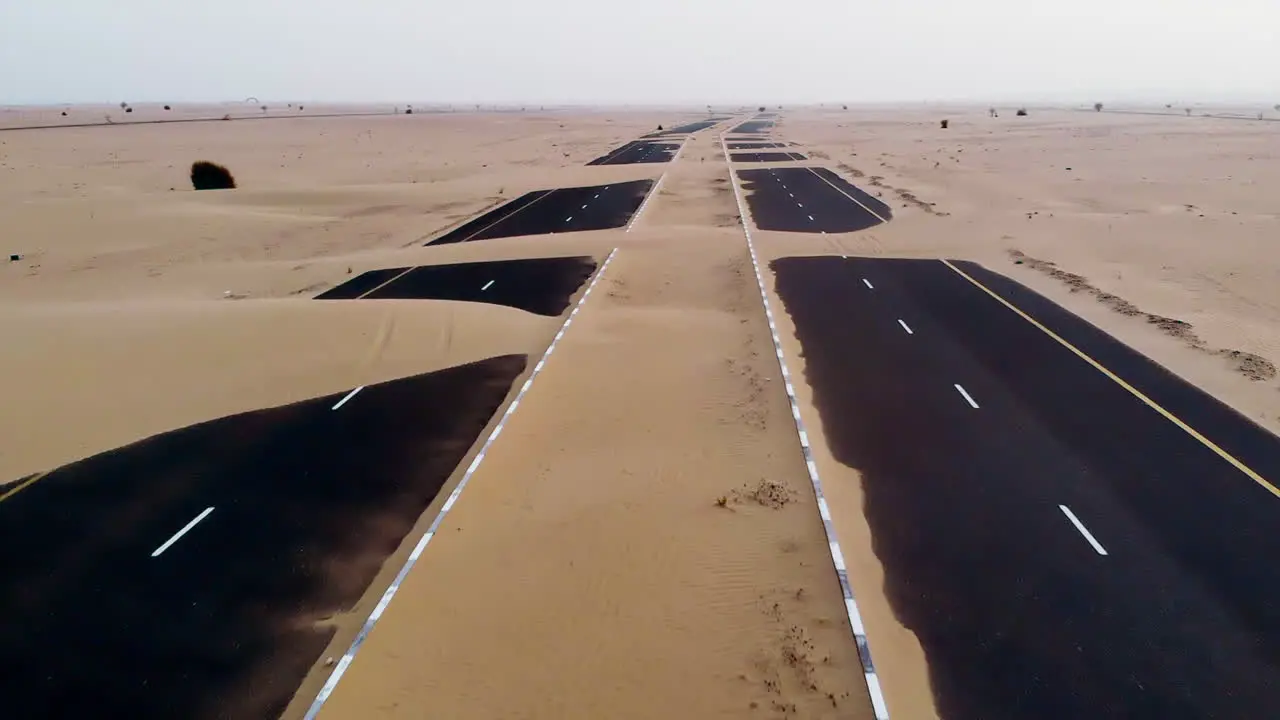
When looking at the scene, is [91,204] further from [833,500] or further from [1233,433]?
[1233,433]

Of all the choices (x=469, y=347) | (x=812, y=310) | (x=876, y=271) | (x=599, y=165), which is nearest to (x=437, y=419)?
(x=469, y=347)

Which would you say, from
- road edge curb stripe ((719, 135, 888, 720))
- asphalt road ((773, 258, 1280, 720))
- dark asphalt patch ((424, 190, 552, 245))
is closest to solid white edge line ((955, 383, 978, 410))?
asphalt road ((773, 258, 1280, 720))

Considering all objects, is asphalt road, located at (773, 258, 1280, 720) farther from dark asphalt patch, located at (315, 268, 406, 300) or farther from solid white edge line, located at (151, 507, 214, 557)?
dark asphalt patch, located at (315, 268, 406, 300)

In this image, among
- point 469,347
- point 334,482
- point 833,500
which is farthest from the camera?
point 469,347

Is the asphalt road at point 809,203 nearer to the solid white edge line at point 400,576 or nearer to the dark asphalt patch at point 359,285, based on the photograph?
the dark asphalt patch at point 359,285

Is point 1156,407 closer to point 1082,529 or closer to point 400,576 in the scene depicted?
point 1082,529
